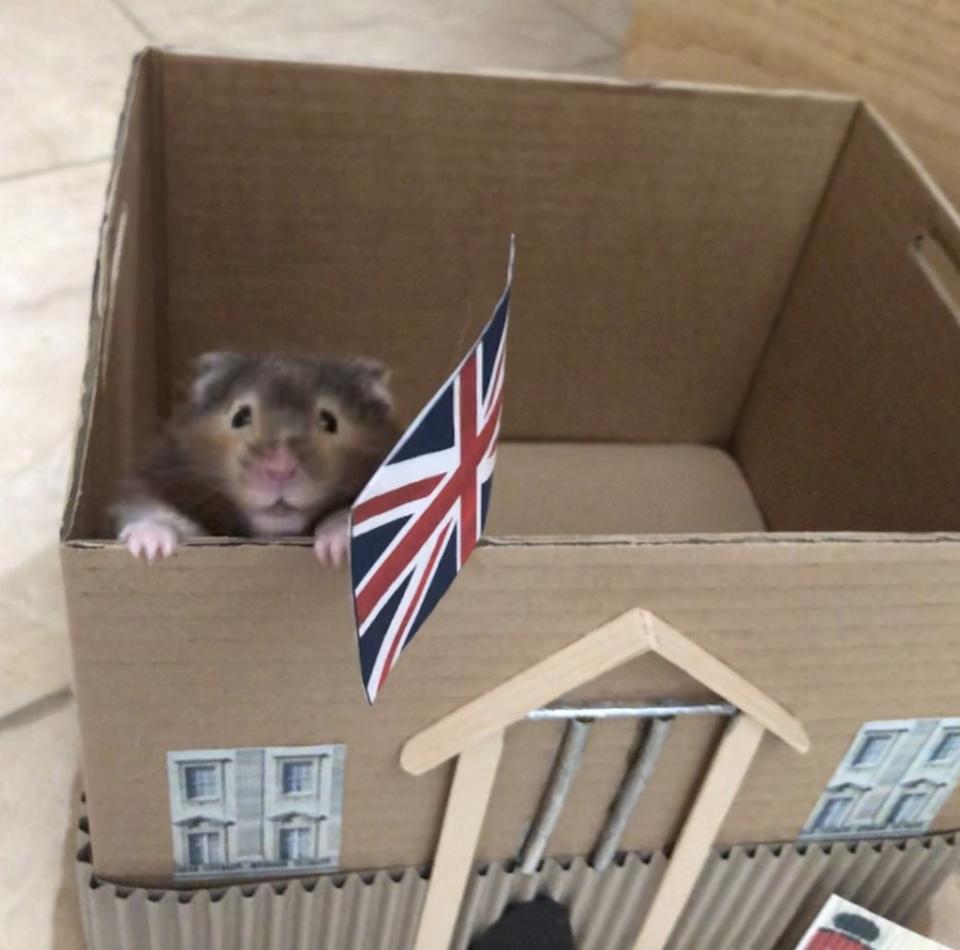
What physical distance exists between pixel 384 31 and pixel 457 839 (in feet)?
4.92

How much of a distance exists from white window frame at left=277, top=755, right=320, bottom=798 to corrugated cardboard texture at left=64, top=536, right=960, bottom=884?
0.04ft

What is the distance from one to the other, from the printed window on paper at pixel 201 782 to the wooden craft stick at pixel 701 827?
0.90ft

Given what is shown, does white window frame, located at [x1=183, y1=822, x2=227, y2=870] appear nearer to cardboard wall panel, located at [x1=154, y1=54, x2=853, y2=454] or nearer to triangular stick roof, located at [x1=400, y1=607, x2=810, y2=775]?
triangular stick roof, located at [x1=400, y1=607, x2=810, y2=775]

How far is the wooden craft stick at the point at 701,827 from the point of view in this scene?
62 centimetres

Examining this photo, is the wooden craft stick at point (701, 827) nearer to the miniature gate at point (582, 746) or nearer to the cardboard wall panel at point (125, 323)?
the miniature gate at point (582, 746)

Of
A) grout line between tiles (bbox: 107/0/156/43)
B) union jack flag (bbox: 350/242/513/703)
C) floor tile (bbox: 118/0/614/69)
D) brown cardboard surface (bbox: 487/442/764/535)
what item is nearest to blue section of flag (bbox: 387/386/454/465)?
union jack flag (bbox: 350/242/513/703)

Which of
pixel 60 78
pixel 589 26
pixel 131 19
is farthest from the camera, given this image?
pixel 589 26

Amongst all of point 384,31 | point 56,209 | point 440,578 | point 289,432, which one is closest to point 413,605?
point 440,578

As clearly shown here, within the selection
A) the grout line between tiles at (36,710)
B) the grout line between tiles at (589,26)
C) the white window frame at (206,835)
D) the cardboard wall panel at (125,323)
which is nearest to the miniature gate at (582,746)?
the white window frame at (206,835)

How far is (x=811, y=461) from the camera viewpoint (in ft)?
3.34

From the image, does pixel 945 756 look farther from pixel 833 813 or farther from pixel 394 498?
pixel 394 498

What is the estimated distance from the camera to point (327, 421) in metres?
0.67

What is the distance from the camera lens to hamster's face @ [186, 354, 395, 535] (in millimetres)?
617

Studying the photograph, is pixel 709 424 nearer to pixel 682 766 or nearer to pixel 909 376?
pixel 909 376
